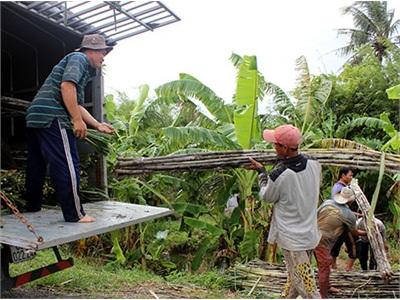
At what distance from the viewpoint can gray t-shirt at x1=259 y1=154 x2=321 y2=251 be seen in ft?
9.41

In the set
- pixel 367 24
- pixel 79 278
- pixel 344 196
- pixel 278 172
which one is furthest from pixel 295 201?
pixel 367 24

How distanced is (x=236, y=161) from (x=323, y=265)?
4.28ft

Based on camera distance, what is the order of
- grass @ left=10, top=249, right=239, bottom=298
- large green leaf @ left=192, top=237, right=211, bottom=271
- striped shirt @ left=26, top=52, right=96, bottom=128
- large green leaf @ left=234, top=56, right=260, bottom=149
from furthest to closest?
1. large green leaf @ left=192, top=237, right=211, bottom=271
2. large green leaf @ left=234, top=56, right=260, bottom=149
3. grass @ left=10, top=249, right=239, bottom=298
4. striped shirt @ left=26, top=52, right=96, bottom=128

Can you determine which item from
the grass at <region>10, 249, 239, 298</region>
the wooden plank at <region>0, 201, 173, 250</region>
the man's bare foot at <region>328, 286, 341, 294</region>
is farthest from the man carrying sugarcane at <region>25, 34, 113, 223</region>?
the man's bare foot at <region>328, 286, 341, 294</region>

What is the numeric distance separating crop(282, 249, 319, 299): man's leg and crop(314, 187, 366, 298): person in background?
50.3 inches

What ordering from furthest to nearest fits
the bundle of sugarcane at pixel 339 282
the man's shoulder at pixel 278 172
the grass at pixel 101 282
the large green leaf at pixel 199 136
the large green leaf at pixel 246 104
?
1. the large green leaf at pixel 246 104
2. the large green leaf at pixel 199 136
3. the bundle of sugarcane at pixel 339 282
4. the grass at pixel 101 282
5. the man's shoulder at pixel 278 172

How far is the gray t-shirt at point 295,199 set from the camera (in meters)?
2.87

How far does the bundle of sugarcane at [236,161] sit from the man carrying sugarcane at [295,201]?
93cm

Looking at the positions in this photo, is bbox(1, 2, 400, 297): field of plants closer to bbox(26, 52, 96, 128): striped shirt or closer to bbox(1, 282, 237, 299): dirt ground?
bbox(1, 282, 237, 299): dirt ground

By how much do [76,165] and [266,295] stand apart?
7.78 feet

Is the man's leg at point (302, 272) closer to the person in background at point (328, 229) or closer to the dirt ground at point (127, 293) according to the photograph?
the dirt ground at point (127, 293)

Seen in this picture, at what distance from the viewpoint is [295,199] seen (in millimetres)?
2881

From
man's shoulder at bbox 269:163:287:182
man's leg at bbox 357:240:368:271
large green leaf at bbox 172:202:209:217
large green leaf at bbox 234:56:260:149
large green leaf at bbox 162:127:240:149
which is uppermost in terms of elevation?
large green leaf at bbox 234:56:260:149

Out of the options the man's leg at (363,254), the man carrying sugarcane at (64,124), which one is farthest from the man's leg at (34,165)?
the man's leg at (363,254)
